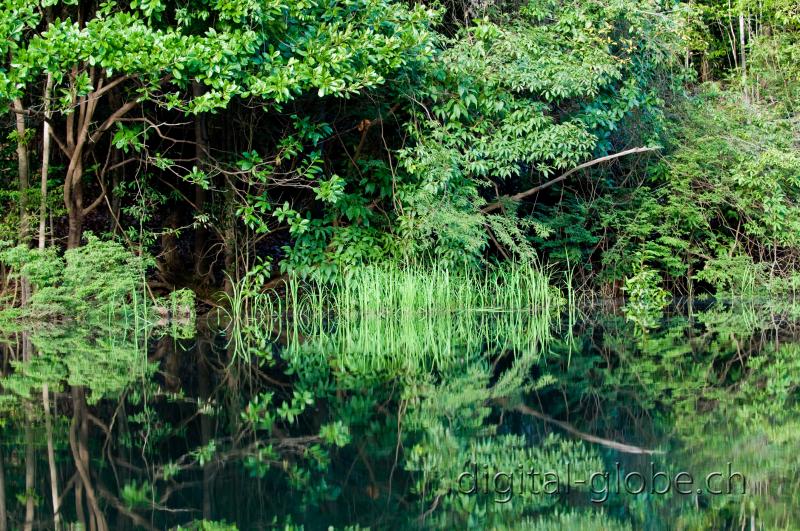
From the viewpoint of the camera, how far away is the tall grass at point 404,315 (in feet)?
23.1

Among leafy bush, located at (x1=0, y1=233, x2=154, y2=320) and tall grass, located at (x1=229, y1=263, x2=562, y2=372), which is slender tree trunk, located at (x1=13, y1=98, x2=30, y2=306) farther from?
tall grass, located at (x1=229, y1=263, x2=562, y2=372)

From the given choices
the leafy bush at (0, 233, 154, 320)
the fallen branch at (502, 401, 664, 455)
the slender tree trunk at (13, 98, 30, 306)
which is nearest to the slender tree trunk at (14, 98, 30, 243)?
the slender tree trunk at (13, 98, 30, 306)

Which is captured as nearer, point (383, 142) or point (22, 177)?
point (22, 177)

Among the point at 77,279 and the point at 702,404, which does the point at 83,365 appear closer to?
the point at 77,279

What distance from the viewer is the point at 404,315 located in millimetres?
9766

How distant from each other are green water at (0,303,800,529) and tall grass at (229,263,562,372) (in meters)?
0.13

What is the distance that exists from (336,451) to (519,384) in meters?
1.84

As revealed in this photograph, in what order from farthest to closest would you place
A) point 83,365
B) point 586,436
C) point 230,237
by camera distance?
point 230,237
point 83,365
point 586,436

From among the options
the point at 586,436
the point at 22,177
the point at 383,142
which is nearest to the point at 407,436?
the point at 586,436

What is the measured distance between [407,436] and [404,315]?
19.1 feet

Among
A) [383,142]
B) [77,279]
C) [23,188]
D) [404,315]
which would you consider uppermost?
[383,142]

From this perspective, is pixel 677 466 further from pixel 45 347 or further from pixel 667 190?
pixel 667 190

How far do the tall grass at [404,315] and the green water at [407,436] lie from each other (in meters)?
0.13

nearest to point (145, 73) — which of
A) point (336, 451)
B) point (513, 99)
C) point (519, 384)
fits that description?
point (513, 99)
